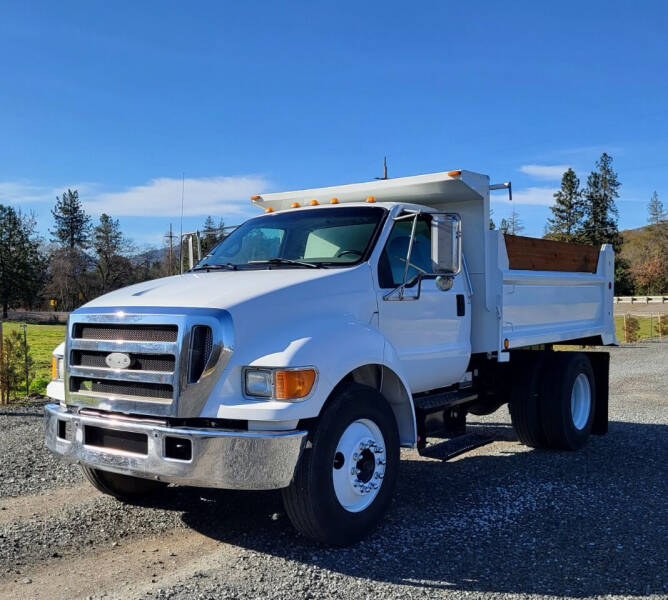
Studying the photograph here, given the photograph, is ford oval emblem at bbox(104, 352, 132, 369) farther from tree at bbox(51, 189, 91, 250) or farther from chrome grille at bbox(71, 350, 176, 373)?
tree at bbox(51, 189, 91, 250)

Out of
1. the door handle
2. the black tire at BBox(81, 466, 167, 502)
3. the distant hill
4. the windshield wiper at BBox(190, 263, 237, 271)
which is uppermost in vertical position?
the distant hill

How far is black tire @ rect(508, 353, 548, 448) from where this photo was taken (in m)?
7.25

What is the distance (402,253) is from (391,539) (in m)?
2.18

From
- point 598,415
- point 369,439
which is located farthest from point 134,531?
point 598,415

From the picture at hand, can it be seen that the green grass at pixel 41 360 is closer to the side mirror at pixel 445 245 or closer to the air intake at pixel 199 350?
the air intake at pixel 199 350

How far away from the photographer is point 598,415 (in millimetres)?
7977

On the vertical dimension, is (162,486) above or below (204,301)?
below

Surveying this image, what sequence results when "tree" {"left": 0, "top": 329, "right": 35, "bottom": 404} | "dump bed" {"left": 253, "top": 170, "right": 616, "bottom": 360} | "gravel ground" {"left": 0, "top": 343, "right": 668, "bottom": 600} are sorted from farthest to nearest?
"tree" {"left": 0, "top": 329, "right": 35, "bottom": 404} → "dump bed" {"left": 253, "top": 170, "right": 616, "bottom": 360} → "gravel ground" {"left": 0, "top": 343, "right": 668, "bottom": 600}

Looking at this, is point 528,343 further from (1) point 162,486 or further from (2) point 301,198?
(1) point 162,486

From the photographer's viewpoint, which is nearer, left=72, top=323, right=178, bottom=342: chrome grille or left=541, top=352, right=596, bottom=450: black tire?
left=72, top=323, right=178, bottom=342: chrome grille

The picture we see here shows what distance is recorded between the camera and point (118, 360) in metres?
4.35

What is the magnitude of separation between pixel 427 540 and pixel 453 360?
1747 millimetres

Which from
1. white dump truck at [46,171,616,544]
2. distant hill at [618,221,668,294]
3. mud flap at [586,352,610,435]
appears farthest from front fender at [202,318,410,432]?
distant hill at [618,221,668,294]

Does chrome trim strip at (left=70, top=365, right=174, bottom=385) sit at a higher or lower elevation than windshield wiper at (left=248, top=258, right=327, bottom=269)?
lower
